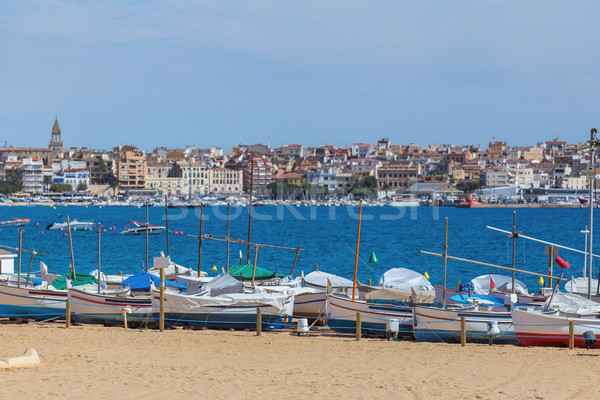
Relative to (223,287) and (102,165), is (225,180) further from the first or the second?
(223,287)

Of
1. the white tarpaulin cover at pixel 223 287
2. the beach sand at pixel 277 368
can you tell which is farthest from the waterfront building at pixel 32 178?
the beach sand at pixel 277 368

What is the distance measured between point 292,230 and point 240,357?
5956 centimetres

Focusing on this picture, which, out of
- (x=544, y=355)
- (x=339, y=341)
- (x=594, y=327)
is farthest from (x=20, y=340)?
(x=594, y=327)

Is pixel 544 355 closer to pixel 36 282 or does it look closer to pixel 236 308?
pixel 236 308

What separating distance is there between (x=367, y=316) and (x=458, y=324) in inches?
77.7

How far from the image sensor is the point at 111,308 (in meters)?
18.2

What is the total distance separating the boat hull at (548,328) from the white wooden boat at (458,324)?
0.41 meters

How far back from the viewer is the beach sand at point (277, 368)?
36.5 feet

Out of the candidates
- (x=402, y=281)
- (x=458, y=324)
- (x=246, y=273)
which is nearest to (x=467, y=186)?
(x=246, y=273)

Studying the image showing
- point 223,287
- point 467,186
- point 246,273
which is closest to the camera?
point 223,287

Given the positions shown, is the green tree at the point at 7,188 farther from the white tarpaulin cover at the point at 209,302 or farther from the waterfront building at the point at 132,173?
the white tarpaulin cover at the point at 209,302

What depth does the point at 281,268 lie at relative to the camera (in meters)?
38.4

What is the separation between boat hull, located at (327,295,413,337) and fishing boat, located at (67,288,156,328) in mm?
3812

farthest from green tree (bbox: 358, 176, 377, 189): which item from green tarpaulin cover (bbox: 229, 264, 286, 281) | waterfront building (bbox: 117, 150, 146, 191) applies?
green tarpaulin cover (bbox: 229, 264, 286, 281)
